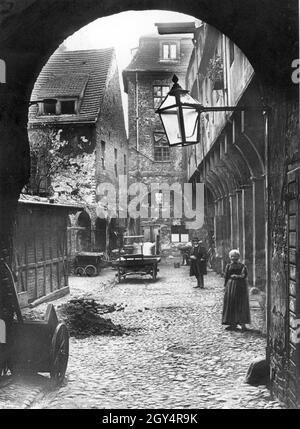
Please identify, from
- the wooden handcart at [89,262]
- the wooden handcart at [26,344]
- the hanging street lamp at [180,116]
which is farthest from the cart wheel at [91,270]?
the hanging street lamp at [180,116]

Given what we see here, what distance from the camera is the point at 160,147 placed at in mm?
27359

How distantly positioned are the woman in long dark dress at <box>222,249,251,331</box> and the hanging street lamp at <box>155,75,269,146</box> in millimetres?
4295

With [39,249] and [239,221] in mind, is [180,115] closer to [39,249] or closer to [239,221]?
[39,249]

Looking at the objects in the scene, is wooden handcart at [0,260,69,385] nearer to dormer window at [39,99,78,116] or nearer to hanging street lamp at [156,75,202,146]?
hanging street lamp at [156,75,202,146]

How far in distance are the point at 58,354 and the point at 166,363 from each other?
6.30 feet

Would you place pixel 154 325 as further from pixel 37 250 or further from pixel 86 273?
pixel 86 273

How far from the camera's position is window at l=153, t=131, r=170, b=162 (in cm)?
2653

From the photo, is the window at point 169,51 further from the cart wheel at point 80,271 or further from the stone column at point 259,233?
the stone column at point 259,233

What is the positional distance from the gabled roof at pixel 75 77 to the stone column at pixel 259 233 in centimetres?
684

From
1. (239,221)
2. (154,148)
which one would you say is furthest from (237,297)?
(154,148)

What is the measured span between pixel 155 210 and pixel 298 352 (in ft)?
69.5

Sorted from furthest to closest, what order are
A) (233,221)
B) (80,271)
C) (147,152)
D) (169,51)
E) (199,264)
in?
(147,152) < (169,51) < (80,271) < (233,221) < (199,264)

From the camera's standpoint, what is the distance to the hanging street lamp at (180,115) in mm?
5426

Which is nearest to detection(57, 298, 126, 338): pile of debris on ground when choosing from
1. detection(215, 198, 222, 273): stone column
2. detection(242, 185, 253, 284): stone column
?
detection(242, 185, 253, 284): stone column
